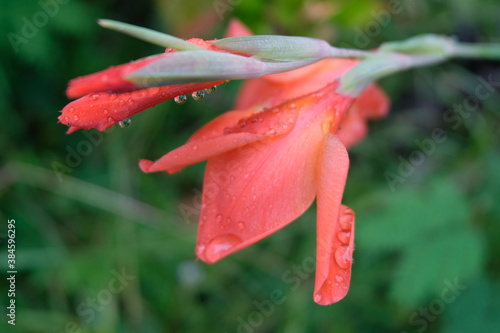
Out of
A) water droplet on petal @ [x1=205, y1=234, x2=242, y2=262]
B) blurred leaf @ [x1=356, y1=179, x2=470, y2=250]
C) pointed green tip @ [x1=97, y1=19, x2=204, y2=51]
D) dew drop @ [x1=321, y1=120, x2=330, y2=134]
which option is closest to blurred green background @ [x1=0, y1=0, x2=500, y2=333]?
blurred leaf @ [x1=356, y1=179, x2=470, y2=250]

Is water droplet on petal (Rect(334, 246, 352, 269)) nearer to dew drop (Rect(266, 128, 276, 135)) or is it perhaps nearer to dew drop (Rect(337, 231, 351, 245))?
dew drop (Rect(337, 231, 351, 245))

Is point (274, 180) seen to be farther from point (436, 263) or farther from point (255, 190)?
point (436, 263)

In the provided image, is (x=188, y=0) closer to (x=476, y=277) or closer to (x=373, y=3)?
(x=373, y=3)

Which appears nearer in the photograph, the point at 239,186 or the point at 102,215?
the point at 239,186

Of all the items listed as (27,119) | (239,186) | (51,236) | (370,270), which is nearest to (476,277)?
(370,270)

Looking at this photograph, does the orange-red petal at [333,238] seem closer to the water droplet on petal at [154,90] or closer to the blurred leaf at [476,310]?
the water droplet on petal at [154,90]

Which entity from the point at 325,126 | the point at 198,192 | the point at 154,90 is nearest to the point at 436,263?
the point at 325,126

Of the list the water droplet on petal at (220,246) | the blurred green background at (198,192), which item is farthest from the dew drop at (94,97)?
the blurred green background at (198,192)
